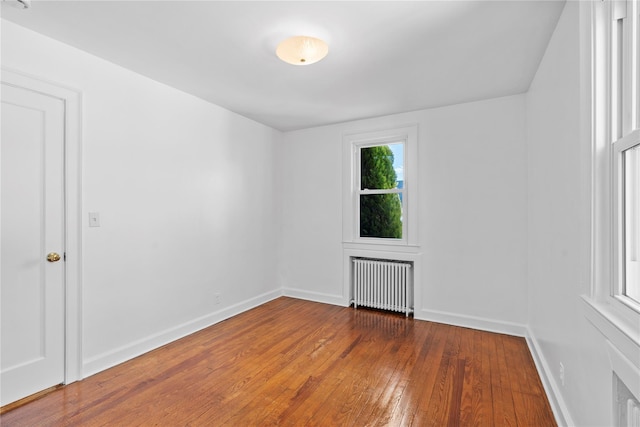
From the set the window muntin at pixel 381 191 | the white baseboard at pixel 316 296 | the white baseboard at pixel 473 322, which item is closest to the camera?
the white baseboard at pixel 473 322

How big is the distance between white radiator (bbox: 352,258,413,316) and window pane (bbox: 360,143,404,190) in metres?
1.05

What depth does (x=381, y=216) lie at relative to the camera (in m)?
4.14

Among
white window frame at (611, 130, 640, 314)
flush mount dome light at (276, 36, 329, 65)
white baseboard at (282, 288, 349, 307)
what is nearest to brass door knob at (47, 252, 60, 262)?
flush mount dome light at (276, 36, 329, 65)

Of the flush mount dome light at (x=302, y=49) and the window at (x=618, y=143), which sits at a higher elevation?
the flush mount dome light at (x=302, y=49)

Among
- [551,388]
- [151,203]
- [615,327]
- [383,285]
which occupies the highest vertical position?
[151,203]

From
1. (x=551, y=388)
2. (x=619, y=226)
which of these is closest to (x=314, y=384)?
(x=551, y=388)

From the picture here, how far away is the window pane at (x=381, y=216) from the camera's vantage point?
13.1 feet

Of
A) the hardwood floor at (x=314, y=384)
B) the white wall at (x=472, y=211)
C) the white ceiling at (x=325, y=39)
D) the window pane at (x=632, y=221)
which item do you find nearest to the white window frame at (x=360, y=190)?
the white wall at (x=472, y=211)

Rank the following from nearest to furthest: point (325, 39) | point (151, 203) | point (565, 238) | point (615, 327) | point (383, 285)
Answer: point (615, 327)
point (565, 238)
point (325, 39)
point (151, 203)
point (383, 285)

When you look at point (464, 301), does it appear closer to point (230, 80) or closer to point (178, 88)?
point (230, 80)

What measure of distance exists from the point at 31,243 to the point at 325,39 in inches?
101

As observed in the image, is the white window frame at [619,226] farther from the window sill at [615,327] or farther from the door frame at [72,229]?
the door frame at [72,229]

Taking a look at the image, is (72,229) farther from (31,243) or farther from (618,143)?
(618,143)

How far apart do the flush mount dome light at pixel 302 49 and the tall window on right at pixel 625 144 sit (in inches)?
61.7
